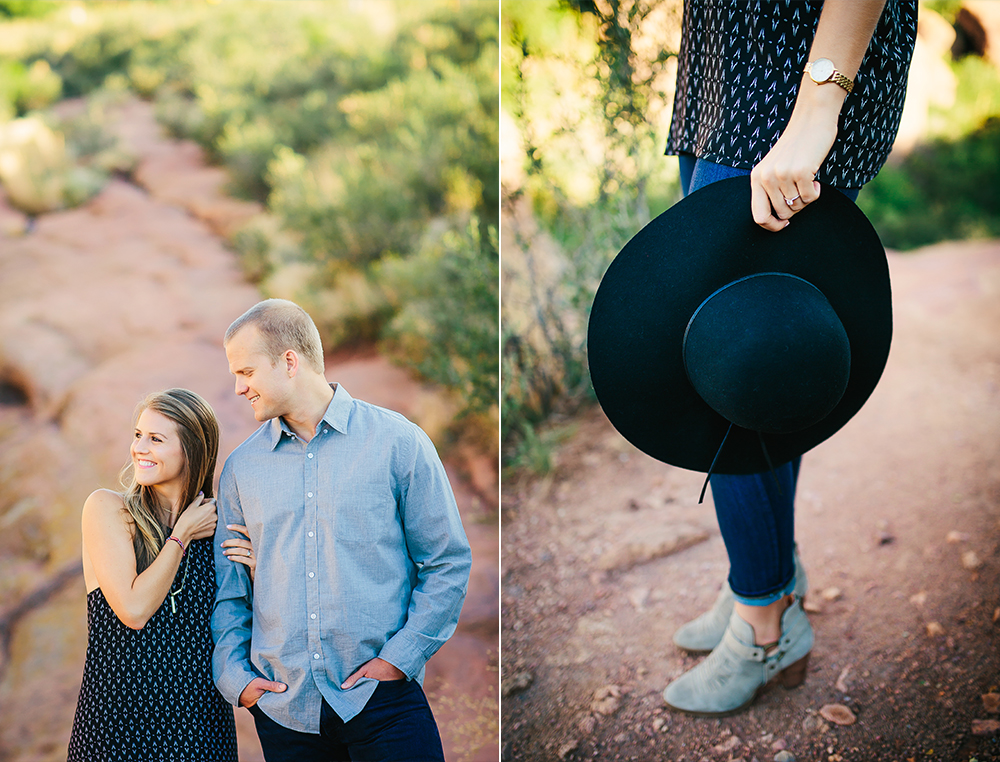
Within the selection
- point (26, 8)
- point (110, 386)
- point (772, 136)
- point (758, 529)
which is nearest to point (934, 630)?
point (758, 529)

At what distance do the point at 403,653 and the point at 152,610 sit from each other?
459mm

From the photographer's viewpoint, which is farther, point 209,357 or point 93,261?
point 93,261

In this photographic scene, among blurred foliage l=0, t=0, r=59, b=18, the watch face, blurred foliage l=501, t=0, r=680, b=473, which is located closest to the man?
the watch face

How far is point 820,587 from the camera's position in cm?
187

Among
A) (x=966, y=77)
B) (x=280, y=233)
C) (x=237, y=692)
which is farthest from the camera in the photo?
(x=966, y=77)

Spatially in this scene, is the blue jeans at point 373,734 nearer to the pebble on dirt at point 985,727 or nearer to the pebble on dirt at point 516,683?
the pebble on dirt at point 516,683

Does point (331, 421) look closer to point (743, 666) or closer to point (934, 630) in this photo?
point (743, 666)

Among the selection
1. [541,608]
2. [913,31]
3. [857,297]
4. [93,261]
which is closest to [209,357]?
[93,261]

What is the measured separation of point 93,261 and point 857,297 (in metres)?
2.10

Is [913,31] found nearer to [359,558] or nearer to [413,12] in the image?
[359,558]

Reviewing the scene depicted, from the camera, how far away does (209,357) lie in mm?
1926

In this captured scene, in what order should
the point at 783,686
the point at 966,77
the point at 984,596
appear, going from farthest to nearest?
the point at 966,77, the point at 984,596, the point at 783,686

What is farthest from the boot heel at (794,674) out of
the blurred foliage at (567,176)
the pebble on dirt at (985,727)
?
the blurred foliage at (567,176)

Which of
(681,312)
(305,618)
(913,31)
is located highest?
(913,31)
